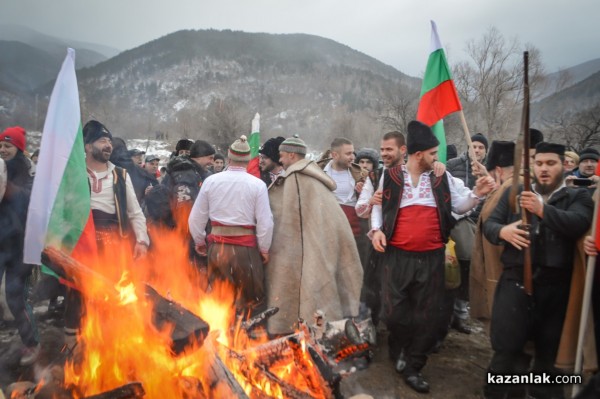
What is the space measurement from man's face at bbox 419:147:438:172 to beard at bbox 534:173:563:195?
90 cm

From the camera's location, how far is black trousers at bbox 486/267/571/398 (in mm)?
3145

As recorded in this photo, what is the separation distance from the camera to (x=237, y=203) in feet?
12.9

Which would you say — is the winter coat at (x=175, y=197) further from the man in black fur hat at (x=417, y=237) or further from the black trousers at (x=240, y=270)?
the man in black fur hat at (x=417, y=237)

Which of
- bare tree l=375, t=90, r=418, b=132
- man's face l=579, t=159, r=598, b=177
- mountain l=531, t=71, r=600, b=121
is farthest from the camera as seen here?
mountain l=531, t=71, r=600, b=121

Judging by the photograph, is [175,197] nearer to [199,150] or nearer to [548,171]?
[199,150]

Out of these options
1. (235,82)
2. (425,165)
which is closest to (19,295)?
(425,165)

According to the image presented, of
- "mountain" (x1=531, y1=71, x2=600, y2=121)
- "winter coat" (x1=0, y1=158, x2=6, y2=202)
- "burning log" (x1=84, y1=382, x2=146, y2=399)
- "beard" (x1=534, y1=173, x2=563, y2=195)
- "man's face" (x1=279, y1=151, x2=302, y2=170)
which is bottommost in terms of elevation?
"burning log" (x1=84, y1=382, x2=146, y2=399)

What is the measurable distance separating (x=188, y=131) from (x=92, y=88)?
78049 millimetres

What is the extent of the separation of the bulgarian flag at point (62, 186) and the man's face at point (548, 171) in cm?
382

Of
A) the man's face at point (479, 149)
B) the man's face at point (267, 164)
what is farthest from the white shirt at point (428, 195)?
the man's face at point (267, 164)

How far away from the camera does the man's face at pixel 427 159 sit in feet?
12.4

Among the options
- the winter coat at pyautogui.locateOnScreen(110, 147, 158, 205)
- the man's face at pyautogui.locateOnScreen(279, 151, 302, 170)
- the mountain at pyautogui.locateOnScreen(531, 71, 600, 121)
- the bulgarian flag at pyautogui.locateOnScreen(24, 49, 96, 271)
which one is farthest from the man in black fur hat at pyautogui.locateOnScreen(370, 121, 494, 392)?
the mountain at pyautogui.locateOnScreen(531, 71, 600, 121)

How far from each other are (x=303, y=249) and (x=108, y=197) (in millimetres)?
2050

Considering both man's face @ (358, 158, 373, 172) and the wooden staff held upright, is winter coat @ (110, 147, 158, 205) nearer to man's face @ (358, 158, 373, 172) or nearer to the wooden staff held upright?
man's face @ (358, 158, 373, 172)
